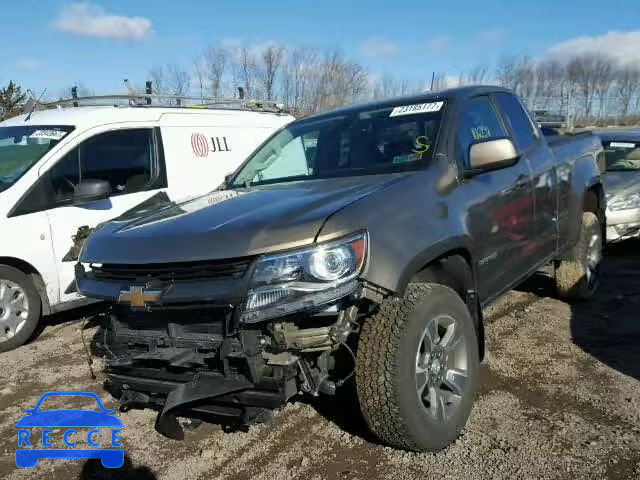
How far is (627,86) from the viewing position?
37625 mm

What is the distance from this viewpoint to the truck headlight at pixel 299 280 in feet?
8.57

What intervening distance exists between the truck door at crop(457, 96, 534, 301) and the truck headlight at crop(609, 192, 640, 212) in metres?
4.13

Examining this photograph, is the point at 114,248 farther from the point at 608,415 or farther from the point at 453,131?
the point at 608,415

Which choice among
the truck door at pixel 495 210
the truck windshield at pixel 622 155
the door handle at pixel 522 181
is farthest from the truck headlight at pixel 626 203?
the door handle at pixel 522 181

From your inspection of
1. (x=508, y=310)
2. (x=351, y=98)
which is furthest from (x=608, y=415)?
(x=351, y=98)

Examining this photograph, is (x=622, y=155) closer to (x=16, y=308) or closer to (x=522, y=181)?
(x=522, y=181)

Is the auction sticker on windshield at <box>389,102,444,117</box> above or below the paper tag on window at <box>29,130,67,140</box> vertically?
above

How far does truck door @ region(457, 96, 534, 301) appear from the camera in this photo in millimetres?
3760

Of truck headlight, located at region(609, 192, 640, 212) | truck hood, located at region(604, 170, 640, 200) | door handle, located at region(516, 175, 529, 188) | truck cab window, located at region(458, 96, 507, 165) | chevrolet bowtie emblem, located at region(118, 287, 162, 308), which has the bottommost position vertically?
truck headlight, located at region(609, 192, 640, 212)

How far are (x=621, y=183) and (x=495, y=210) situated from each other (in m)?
5.32

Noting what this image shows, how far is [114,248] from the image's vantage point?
3.09 m

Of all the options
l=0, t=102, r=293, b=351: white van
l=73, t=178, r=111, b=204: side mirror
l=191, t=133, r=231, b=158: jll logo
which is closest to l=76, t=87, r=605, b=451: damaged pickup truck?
l=73, t=178, r=111, b=204: side mirror

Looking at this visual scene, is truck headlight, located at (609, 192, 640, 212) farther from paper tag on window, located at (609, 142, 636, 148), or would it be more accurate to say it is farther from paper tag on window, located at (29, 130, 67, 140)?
paper tag on window, located at (29, 130, 67, 140)

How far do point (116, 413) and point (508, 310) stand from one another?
365cm
